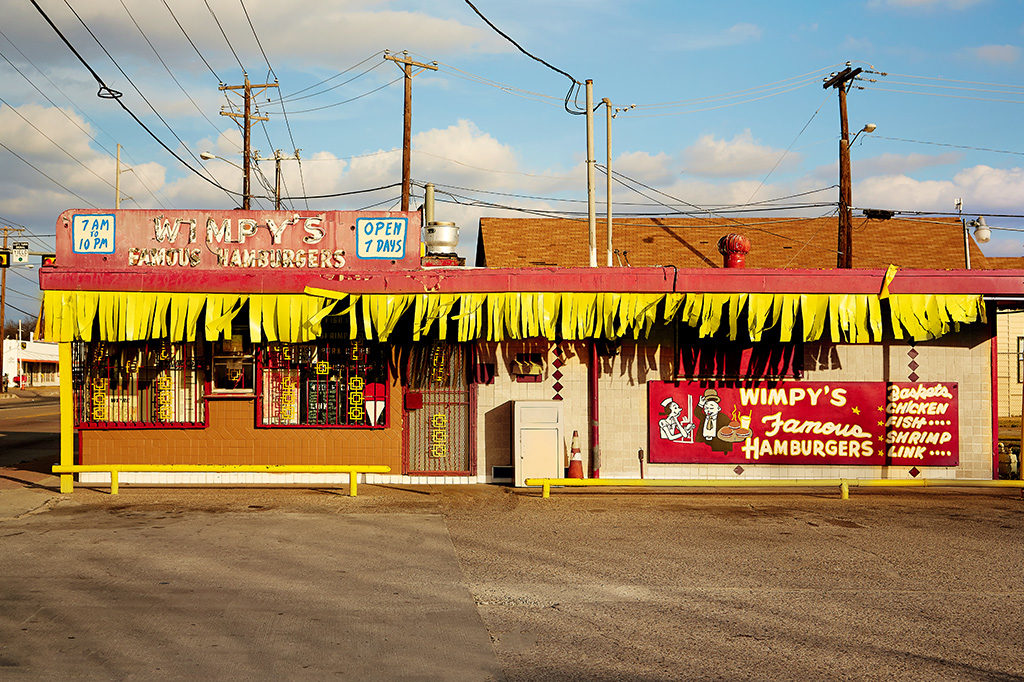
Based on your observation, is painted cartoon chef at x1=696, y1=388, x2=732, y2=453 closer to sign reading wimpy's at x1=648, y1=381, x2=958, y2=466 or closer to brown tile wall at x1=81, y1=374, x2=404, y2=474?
sign reading wimpy's at x1=648, y1=381, x2=958, y2=466

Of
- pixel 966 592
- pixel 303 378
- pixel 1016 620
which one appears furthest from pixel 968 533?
pixel 303 378

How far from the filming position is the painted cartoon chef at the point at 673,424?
1566 centimetres

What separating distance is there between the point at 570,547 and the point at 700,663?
412cm

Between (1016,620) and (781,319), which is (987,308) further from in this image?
(1016,620)

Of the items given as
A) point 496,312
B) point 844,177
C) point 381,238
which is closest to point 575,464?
point 496,312

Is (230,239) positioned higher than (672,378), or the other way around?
(230,239)

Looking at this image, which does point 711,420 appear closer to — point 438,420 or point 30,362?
point 438,420

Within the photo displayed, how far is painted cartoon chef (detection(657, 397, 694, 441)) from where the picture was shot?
1566cm

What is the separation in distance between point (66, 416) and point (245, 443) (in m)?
2.91

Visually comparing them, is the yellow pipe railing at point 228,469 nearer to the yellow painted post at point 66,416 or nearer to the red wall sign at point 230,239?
the yellow painted post at point 66,416

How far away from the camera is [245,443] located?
15484mm

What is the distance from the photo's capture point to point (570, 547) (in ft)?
35.0

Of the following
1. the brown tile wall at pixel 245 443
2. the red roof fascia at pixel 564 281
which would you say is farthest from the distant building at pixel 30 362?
the red roof fascia at pixel 564 281

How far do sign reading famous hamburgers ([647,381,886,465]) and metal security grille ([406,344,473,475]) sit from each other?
11.0ft
